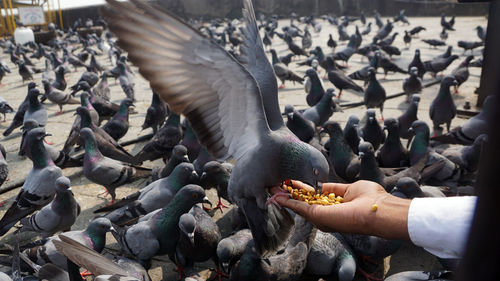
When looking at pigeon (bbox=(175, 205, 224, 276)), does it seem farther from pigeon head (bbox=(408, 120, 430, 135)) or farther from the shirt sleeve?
pigeon head (bbox=(408, 120, 430, 135))

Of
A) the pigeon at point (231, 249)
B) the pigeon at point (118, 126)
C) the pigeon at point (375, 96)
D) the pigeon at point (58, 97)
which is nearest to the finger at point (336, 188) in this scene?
the pigeon at point (231, 249)

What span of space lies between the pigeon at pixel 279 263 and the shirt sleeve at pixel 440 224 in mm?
1843

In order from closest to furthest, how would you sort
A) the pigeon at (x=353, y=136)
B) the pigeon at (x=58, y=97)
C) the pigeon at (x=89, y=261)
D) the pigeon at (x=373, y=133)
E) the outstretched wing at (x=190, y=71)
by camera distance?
the outstretched wing at (x=190, y=71), the pigeon at (x=89, y=261), the pigeon at (x=353, y=136), the pigeon at (x=373, y=133), the pigeon at (x=58, y=97)

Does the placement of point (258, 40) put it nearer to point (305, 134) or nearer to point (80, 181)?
point (305, 134)

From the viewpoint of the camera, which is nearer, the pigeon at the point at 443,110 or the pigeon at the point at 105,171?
the pigeon at the point at 105,171

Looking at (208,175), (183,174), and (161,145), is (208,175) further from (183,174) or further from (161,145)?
(161,145)

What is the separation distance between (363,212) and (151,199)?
119 inches

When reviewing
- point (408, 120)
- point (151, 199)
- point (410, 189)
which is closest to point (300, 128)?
point (408, 120)

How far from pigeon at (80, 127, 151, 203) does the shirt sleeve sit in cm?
436

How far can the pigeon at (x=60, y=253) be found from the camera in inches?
150

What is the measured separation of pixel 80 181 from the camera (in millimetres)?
6152

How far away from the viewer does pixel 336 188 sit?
3061 mm

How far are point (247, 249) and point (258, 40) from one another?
1.75m

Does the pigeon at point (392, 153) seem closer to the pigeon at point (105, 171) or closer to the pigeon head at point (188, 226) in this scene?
the pigeon head at point (188, 226)
